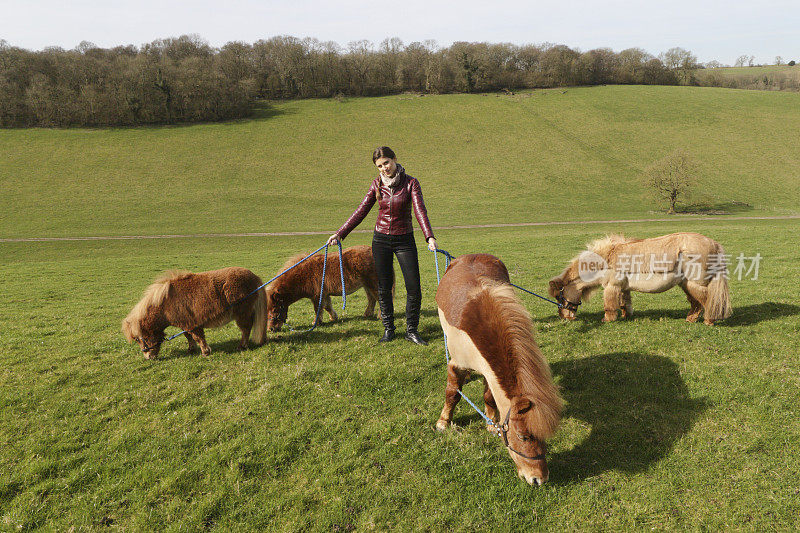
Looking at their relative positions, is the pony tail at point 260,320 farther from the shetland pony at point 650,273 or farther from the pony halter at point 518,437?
the shetland pony at point 650,273

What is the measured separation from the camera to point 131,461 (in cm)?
479

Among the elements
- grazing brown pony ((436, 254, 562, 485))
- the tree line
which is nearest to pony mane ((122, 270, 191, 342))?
grazing brown pony ((436, 254, 562, 485))

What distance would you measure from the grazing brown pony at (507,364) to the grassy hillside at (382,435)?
26.1 inches

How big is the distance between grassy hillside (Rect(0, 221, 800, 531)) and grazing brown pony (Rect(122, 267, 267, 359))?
53 cm

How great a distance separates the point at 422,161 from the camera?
195ft

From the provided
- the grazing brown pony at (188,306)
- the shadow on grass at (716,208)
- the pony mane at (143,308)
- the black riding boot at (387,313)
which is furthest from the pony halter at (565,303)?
the shadow on grass at (716,208)

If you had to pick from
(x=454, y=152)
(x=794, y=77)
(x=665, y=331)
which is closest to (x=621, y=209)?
(x=454, y=152)

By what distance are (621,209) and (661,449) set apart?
151 feet

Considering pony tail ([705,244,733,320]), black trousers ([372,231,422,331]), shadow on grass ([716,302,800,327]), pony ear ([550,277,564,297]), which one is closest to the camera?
black trousers ([372,231,422,331])

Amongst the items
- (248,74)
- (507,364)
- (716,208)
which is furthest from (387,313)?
(248,74)

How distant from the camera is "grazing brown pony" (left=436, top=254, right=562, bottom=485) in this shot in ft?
12.4

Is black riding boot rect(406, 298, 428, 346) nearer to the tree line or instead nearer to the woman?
the woman

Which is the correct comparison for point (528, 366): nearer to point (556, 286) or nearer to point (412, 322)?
point (412, 322)

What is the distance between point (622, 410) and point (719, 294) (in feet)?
14.3
